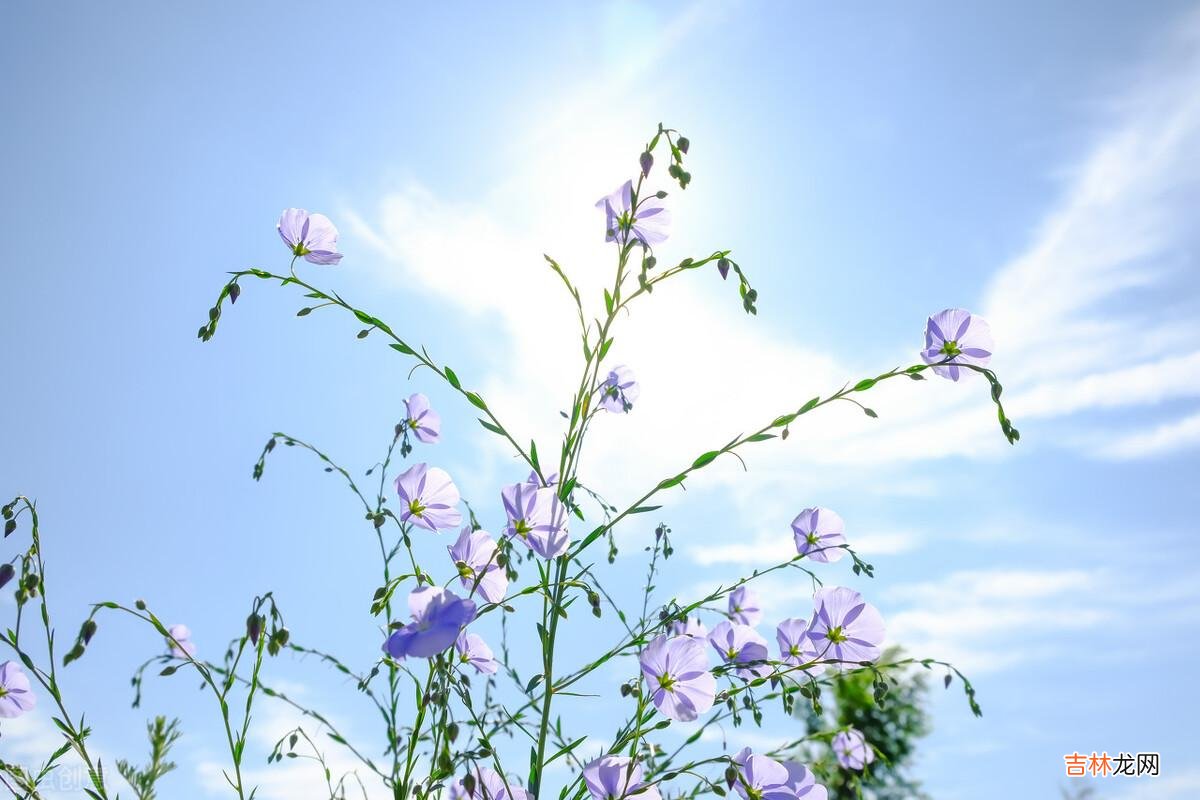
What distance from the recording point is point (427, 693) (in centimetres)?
163

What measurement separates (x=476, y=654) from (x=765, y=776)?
728mm

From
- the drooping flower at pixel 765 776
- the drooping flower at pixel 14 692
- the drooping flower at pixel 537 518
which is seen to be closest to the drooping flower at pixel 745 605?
the drooping flower at pixel 765 776

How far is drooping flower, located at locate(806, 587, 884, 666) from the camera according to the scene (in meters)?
2.07

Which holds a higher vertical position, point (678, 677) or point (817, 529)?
point (817, 529)

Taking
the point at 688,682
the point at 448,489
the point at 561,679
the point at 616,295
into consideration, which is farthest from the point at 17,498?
the point at 688,682

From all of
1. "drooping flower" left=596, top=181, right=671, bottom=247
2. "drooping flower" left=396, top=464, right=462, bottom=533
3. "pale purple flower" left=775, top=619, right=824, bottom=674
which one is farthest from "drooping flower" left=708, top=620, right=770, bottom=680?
"drooping flower" left=596, top=181, right=671, bottom=247

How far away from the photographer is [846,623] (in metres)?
2.08

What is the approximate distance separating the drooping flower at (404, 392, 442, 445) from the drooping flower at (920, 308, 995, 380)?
1408mm

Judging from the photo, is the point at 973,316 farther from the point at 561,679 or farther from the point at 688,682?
the point at 561,679

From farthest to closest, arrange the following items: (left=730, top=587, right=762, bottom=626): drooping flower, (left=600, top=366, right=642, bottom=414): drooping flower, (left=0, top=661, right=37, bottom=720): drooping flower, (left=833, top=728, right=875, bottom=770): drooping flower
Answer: (left=730, top=587, right=762, bottom=626): drooping flower < (left=833, top=728, right=875, bottom=770): drooping flower < (left=0, top=661, right=37, bottom=720): drooping flower < (left=600, top=366, right=642, bottom=414): drooping flower

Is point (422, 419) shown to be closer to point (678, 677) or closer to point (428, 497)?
point (428, 497)

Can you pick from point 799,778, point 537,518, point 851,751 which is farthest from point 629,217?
point 851,751

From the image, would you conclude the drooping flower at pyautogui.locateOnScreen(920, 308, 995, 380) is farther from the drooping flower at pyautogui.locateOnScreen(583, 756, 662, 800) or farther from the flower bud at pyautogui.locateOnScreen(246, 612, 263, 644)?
the flower bud at pyautogui.locateOnScreen(246, 612, 263, 644)

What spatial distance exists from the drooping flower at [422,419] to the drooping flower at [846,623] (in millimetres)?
1231
